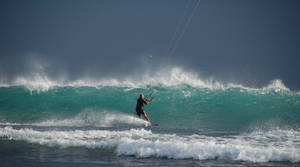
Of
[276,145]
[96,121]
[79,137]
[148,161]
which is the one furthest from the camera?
[96,121]

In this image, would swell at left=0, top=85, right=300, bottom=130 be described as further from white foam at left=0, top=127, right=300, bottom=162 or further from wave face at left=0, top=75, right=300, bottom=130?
white foam at left=0, top=127, right=300, bottom=162

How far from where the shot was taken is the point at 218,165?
5.89 metres

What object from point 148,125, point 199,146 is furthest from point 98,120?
point 199,146

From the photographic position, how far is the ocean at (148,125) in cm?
657

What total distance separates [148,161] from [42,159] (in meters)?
2.22

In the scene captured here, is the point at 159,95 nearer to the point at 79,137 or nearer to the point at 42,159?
the point at 79,137

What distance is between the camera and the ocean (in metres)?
6.57

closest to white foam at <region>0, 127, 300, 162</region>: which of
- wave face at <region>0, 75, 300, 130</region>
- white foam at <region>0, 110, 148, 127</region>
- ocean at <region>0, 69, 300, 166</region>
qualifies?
ocean at <region>0, 69, 300, 166</region>

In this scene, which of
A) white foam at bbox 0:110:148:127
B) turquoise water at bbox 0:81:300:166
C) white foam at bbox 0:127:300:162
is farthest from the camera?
white foam at bbox 0:110:148:127

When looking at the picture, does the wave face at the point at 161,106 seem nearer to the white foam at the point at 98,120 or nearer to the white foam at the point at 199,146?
the white foam at the point at 98,120

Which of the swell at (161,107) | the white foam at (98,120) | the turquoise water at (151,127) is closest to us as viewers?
the turquoise water at (151,127)

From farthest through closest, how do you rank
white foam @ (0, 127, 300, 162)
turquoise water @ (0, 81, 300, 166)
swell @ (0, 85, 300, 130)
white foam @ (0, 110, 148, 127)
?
swell @ (0, 85, 300, 130), white foam @ (0, 110, 148, 127), turquoise water @ (0, 81, 300, 166), white foam @ (0, 127, 300, 162)

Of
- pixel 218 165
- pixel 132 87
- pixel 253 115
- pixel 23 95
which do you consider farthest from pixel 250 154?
pixel 23 95

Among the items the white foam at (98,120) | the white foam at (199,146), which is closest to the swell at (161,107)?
the white foam at (98,120)
